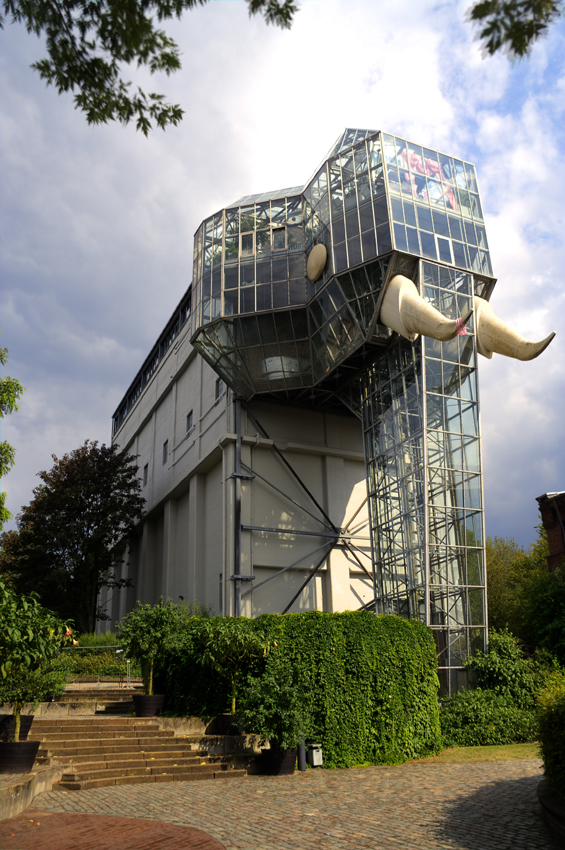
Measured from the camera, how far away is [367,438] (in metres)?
26.1

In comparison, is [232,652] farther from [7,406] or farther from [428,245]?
[428,245]

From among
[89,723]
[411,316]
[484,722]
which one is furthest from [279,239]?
[89,723]

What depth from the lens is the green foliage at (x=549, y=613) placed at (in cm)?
2202

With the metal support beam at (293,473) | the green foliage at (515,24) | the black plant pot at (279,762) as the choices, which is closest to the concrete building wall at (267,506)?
the metal support beam at (293,473)

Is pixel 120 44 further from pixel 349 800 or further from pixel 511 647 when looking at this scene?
pixel 511 647

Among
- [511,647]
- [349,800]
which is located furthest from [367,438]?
[349,800]

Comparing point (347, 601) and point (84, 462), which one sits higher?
point (84, 462)

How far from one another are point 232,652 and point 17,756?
5017 mm

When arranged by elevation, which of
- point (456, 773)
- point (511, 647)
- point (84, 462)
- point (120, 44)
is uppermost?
point (84, 462)

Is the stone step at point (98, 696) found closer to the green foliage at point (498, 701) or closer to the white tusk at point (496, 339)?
the green foliage at point (498, 701)

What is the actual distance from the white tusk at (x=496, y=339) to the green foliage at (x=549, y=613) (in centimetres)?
812

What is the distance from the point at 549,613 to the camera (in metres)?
22.9

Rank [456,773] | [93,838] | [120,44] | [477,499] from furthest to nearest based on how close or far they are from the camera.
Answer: [477,499] < [456,773] < [93,838] < [120,44]

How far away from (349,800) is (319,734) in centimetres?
436
